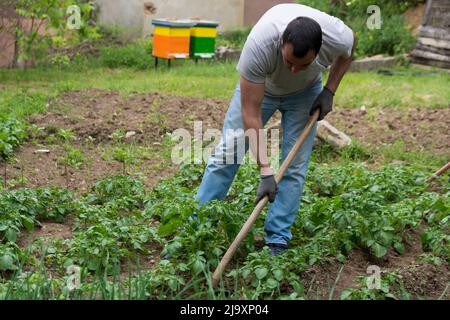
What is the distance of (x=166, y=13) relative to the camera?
1357 centimetres

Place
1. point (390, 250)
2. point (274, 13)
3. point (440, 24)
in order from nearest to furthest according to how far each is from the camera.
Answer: point (274, 13) < point (390, 250) < point (440, 24)

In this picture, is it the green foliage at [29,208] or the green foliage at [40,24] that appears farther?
the green foliage at [40,24]

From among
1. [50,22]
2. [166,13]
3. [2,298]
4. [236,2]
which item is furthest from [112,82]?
[2,298]

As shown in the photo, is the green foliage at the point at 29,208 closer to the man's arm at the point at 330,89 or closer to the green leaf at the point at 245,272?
the green leaf at the point at 245,272

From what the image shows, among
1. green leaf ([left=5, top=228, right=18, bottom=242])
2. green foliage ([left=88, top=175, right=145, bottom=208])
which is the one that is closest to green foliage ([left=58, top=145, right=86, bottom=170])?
green foliage ([left=88, top=175, right=145, bottom=208])

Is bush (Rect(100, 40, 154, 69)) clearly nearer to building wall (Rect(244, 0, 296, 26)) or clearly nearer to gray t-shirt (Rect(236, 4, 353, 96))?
building wall (Rect(244, 0, 296, 26))

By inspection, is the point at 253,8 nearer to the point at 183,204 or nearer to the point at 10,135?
the point at 10,135

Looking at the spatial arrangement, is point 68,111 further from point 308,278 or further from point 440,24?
point 440,24

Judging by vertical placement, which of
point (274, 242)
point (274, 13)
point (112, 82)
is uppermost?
point (274, 13)

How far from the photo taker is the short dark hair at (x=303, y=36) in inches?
157

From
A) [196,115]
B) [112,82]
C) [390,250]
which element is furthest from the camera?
[112,82]

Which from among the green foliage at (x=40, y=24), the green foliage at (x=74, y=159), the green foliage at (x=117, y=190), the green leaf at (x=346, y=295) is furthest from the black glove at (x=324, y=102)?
the green foliage at (x=40, y=24)

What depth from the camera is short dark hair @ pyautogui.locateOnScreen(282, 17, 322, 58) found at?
398 centimetres

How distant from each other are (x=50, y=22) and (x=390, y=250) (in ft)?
22.9
